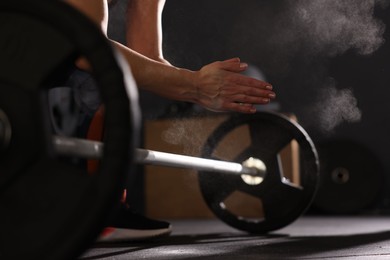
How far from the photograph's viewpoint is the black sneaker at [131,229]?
150 centimetres

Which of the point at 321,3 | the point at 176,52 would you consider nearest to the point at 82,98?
the point at 176,52

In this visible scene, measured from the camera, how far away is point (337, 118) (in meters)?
1.73

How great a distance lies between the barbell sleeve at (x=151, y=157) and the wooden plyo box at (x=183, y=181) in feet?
3.47

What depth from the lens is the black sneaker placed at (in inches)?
58.9

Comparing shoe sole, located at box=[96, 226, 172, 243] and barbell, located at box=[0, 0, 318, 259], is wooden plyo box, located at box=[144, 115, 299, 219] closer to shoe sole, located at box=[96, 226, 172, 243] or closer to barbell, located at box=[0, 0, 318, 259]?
shoe sole, located at box=[96, 226, 172, 243]

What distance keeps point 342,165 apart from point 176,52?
1.41 meters

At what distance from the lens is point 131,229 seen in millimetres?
1508

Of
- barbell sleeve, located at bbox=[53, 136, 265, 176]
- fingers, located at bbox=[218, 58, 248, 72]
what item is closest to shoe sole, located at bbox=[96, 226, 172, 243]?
barbell sleeve, located at bbox=[53, 136, 265, 176]

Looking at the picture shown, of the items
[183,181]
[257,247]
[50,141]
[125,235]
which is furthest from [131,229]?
[183,181]

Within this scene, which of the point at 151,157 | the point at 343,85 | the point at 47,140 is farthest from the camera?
the point at 343,85

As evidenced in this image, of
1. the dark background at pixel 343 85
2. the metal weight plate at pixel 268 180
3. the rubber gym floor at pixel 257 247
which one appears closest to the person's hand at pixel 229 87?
the rubber gym floor at pixel 257 247

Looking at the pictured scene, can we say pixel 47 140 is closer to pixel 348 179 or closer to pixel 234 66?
pixel 234 66

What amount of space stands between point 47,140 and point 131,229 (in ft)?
2.54

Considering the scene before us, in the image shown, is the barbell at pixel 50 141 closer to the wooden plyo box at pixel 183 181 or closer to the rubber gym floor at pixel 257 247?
the rubber gym floor at pixel 257 247
